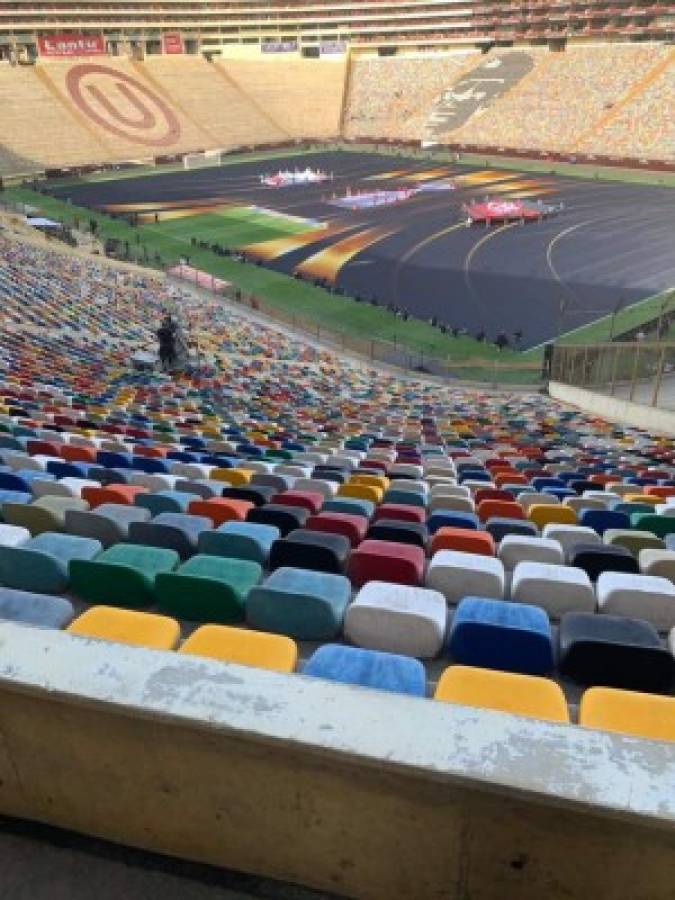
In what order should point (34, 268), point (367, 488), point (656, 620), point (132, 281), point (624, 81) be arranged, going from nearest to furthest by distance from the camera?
point (656, 620) → point (367, 488) → point (34, 268) → point (132, 281) → point (624, 81)

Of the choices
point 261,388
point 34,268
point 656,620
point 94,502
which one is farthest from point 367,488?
point 34,268

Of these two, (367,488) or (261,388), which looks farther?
(261,388)

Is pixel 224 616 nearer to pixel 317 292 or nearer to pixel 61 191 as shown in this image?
pixel 317 292

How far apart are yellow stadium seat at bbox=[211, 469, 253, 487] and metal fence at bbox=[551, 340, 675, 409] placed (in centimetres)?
1674

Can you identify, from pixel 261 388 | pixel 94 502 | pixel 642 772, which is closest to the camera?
pixel 642 772

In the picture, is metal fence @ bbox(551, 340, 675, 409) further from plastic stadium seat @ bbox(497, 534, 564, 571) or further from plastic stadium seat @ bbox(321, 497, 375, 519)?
plastic stadium seat @ bbox(497, 534, 564, 571)

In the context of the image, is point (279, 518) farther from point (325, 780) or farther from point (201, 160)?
point (201, 160)

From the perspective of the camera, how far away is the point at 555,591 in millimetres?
5152

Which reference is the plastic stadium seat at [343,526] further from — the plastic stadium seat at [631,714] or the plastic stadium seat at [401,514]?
the plastic stadium seat at [631,714]

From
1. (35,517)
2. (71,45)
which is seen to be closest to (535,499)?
(35,517)

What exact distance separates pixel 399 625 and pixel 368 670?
2.99 feet

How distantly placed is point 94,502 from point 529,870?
18.9 feet

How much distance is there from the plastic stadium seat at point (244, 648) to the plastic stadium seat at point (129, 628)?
22 cm

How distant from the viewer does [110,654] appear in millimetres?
2906
